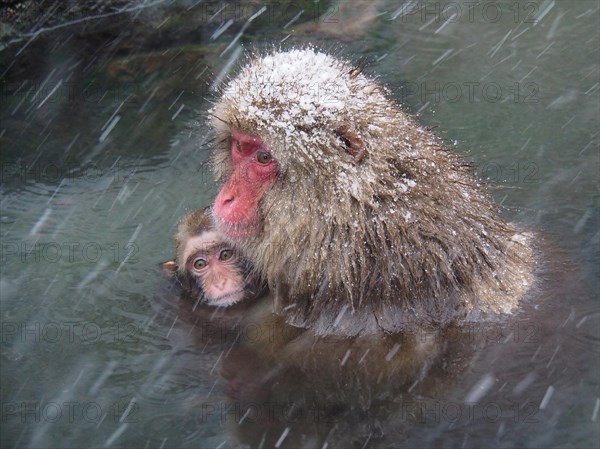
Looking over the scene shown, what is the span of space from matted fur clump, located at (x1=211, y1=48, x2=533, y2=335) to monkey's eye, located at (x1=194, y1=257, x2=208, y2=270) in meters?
0.45

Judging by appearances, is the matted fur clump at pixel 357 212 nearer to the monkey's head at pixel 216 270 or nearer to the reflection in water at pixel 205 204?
the reflection in water at pixel 205 204

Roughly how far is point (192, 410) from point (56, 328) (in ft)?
2.83

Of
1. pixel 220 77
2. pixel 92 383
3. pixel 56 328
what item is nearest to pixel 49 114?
pixel 220 77

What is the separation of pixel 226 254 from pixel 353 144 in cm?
94

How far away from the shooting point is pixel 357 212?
9.70 ft

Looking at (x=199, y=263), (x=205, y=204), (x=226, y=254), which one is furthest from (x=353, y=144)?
(x=205, y=204)

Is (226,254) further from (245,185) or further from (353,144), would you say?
(353,144)

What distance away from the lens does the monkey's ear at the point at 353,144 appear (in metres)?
2.92

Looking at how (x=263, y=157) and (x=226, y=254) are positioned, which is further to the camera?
(x=226, y=254)

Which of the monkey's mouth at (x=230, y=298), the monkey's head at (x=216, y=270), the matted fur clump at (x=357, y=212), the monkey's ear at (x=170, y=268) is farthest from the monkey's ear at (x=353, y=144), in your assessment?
the monkey's ear at (x=170, y=268)

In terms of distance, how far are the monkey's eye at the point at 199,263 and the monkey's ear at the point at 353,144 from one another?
1.00 metres

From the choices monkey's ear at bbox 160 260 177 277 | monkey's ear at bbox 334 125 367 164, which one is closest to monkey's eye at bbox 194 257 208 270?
monkey's ear at bbox 160 260 177 277

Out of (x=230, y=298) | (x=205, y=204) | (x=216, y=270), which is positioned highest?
(x=205, y=204)

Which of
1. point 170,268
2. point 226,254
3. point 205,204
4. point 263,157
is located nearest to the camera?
point 263,157
